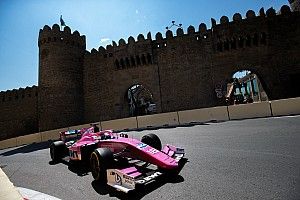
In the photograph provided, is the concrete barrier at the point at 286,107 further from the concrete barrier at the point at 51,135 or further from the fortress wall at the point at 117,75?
the concrete barrier at the point at 51,135

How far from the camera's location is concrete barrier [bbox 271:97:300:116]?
13.7m

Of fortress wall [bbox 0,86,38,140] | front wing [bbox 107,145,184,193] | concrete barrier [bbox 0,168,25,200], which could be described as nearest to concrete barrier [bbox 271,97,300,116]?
front wing [bbox 107,145,184,193]

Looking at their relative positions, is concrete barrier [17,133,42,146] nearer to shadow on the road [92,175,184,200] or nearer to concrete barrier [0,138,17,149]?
concrete barrier [0,138,17,149]

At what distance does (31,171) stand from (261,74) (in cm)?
1948

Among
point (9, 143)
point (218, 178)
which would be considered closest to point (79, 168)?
point (218, 178)

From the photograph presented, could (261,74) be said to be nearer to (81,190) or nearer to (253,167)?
(253,167)

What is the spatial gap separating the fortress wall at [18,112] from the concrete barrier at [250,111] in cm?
2167

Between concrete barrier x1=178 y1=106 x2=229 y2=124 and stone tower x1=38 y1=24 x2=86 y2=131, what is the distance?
1284 cm

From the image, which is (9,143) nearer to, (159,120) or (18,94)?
(18,94)

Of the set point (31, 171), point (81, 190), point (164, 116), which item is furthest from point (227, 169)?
point (164, 116)

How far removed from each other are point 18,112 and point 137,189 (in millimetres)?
27127

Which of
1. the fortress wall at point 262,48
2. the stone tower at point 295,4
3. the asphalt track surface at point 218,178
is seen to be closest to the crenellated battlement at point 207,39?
the fortress wall at point 262,48

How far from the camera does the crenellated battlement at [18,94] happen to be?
1040 inches

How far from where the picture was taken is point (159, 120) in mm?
16875
